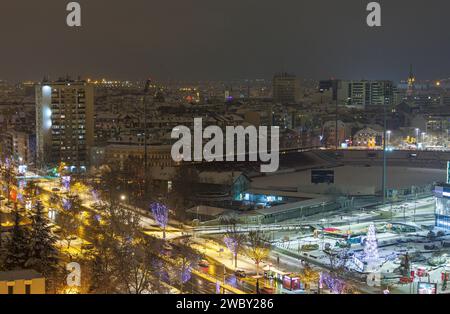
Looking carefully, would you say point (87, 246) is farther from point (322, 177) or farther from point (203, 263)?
point (322, 177)

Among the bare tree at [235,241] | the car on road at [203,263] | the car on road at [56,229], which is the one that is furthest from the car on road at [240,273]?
the car on road at [56,229]

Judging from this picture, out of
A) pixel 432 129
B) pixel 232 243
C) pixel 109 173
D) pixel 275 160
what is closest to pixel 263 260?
pixel 232 243

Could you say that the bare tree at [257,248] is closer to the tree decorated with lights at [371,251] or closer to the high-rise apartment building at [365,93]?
the tree decorated with lights at [371,251]

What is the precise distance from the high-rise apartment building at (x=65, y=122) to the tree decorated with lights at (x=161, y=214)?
876cm

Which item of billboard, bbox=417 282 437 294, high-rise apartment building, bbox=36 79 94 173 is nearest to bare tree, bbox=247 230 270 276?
billboard, bbox=417 282 437 294

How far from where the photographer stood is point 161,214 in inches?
381

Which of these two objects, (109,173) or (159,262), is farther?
(109,173)

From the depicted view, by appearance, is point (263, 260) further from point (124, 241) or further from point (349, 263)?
point (124, 241)

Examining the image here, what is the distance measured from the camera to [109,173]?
13703 mm

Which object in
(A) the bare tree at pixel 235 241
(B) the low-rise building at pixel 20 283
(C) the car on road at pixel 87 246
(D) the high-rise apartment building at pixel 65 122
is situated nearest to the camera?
(B) the low-rise building at pixel 20 283

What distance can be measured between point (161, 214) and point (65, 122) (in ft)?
33.3

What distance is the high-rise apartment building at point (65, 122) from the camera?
61.8 feet

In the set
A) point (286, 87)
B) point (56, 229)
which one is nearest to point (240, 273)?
point (56, 229)
